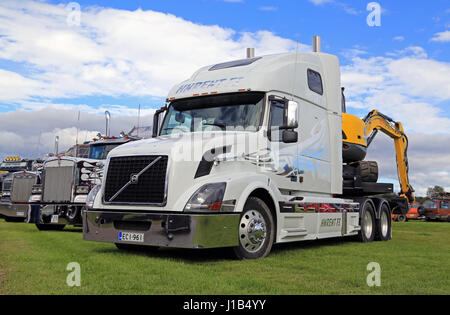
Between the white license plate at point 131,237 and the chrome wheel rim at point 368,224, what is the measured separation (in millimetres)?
7384

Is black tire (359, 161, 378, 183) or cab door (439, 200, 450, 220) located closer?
black tire (359, 161, 378, 183)

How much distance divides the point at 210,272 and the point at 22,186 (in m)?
14.6

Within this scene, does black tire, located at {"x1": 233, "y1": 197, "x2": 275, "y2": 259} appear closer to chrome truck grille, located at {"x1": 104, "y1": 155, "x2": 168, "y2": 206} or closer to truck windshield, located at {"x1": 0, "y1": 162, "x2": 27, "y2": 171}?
chrome truck grille, located at {"x1": 104, "y1": 155, "x2": 168, "y2": 206}

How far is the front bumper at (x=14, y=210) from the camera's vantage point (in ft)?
61.7

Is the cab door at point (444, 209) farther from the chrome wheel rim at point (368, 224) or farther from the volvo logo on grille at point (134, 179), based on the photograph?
the volvo logo on grille at point (134, 179)

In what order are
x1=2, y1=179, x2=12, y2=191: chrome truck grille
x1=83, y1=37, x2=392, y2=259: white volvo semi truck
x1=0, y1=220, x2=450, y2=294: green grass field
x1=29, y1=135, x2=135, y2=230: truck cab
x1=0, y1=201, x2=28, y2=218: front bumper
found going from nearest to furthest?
x1=0, y1=220, x2=450, y2=294: green grass field → x1=83, y1=37, x2=392, y2=259: white volvo semi truck → x1=29, y1=135, x2=135, y2=230: truck cab → x1=0, y1=201, x2=28, y2=218: front bumper → x1=2, y1=179, x2=12, y2=191: chrome truck grille

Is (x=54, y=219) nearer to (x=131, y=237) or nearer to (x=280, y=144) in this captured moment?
(x=131, y=237)

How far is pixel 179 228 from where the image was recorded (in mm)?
7184

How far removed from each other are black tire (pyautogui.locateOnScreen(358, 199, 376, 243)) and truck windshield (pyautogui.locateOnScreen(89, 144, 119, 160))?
7691 millimetres

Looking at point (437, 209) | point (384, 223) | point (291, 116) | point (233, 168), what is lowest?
point (384, 223)

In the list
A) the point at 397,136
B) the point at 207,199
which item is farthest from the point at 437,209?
the point at 207,199

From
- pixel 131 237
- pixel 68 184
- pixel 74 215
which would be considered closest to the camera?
pixel 131 237

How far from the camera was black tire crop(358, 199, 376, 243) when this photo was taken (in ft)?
41.9

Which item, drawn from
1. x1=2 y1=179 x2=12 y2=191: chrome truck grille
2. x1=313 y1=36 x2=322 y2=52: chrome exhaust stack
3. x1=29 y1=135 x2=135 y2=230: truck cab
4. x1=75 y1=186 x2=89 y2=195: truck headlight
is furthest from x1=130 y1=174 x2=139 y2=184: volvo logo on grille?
x1=2 y1=179 x2=12 y2=191: chrome truck grille
